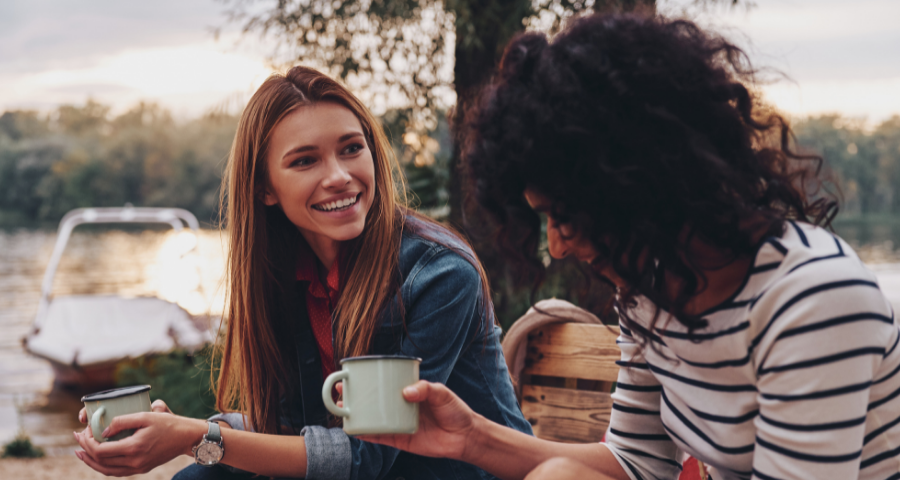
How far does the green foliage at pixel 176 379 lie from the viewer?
15.5 ft

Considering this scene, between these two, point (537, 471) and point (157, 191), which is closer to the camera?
point (537, 471)

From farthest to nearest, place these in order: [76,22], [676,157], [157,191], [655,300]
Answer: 1. [157,191]
2. [76,22]
3. [655,300]
4. [676,157]

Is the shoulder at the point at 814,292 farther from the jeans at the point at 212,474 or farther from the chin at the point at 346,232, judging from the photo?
the jeans at the point at 212,474

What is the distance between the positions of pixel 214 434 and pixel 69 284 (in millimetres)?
16520

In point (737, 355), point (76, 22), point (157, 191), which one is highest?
point (76, 22)

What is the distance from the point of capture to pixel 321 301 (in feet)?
5.49

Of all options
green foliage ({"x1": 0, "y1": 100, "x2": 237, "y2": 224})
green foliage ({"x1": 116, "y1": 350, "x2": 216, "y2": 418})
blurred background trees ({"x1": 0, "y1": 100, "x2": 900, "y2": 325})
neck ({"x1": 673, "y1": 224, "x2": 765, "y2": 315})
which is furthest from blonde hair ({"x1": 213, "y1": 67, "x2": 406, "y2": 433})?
green foliage ({"x1": 0, "y1": 100, "x2": 237, "y2": 224})

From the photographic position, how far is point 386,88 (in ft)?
13.6

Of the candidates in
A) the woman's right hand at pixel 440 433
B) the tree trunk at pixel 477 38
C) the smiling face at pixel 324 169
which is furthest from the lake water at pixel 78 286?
the tree trunk at pixel 477 38

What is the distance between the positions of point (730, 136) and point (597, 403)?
0.95 m

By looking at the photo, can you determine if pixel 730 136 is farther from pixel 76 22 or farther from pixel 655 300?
pixel 76 22

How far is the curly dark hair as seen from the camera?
2.88 feet

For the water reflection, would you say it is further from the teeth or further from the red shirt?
the teeth

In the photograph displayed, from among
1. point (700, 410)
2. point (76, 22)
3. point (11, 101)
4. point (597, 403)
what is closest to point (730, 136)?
point (700, 410)
